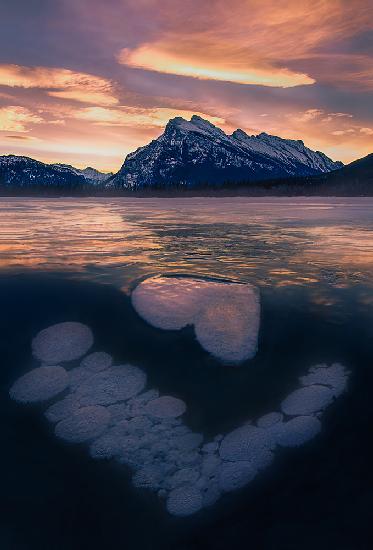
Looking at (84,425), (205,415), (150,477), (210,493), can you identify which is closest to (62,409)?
(84,425)

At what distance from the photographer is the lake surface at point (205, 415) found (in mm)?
4660

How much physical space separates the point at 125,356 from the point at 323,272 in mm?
7549

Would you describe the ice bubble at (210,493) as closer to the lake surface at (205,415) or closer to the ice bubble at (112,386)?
the lake surface at (205,415)

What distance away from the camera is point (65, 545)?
4570 mm

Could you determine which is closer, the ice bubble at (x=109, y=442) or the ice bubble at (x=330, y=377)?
the ice bubble at (x=109, y=442)

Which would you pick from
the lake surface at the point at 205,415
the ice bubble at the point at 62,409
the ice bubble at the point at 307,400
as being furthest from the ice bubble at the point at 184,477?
the ice bubble at the point at 62,409

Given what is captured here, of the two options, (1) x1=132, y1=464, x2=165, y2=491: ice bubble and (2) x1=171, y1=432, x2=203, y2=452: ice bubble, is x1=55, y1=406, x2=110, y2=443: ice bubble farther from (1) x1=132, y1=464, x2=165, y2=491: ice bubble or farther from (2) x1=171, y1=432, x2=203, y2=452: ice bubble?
(2) x1=171, y1=432, x2=203, y2=452: ice bubble

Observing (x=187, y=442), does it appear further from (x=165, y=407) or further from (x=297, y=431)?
(x=297, y=431)

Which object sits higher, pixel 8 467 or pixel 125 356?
pixel 125 356

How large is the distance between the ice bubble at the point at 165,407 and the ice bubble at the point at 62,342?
6.03 feet

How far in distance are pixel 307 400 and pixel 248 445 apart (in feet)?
4.21

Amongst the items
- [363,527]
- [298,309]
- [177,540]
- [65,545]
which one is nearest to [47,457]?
[65,545]

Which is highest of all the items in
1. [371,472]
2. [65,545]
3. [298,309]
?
[298,309]

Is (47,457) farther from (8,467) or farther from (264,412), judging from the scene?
(264,412)
